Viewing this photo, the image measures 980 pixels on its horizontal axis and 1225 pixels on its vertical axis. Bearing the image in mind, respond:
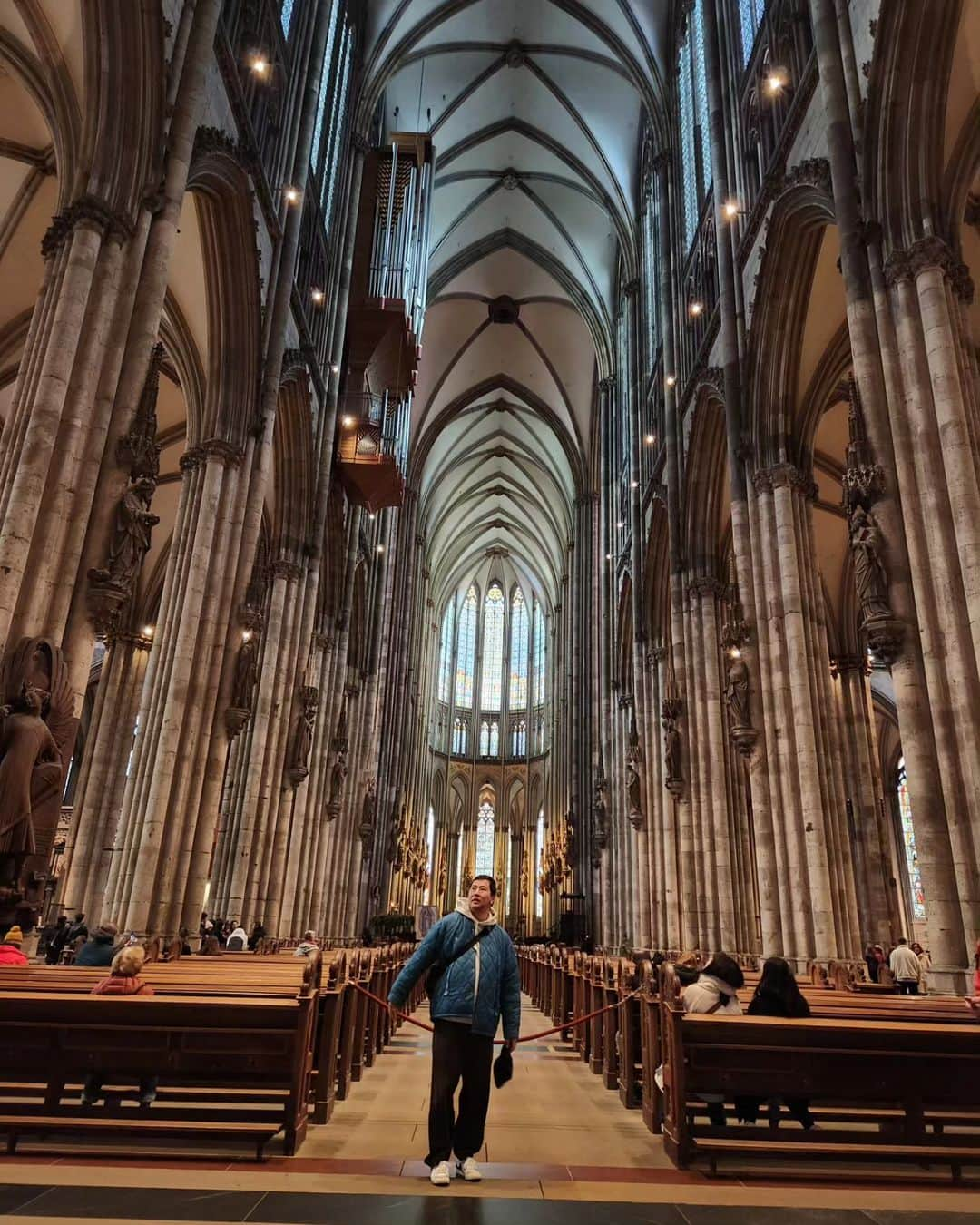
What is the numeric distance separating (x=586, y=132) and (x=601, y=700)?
18.2 m

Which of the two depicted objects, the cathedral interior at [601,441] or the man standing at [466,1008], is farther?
the cathedral interior at [601,441]

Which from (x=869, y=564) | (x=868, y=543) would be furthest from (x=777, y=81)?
(x=869, y=564)

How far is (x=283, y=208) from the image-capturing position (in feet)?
48.7

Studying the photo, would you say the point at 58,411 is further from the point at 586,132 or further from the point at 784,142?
the point at 586,132

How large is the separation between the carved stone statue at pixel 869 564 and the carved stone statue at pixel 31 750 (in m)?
7.50

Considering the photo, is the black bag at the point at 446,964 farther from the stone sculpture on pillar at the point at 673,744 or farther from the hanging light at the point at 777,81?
the stone sculpture on pillar at the point at 673,744

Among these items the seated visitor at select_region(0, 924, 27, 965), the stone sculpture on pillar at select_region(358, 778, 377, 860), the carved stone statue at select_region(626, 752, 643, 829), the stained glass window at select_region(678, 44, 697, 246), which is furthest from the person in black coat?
the stone sculpture on pillar at select_region(358, 778, 377, 860)

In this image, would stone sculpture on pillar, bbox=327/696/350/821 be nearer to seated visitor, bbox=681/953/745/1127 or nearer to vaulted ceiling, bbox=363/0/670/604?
vaulted ceiling, bbox=363/0/670/604

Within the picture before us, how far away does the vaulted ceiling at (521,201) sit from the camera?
947 inches

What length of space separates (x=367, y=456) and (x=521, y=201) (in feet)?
53.3

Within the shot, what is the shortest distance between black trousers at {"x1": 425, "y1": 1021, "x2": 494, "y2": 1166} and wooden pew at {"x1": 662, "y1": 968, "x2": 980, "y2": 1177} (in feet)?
3.56

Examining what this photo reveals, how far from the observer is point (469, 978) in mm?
4602

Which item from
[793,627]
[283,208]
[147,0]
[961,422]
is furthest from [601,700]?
[147,0]

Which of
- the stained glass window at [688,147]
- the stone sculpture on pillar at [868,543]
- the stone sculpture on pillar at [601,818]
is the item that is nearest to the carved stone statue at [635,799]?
the stone sculpture on pillar at [601,818]
